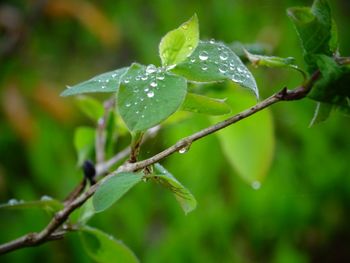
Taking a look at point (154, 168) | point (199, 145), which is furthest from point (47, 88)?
point (154, 168)

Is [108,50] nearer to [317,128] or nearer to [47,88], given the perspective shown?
[47,88]

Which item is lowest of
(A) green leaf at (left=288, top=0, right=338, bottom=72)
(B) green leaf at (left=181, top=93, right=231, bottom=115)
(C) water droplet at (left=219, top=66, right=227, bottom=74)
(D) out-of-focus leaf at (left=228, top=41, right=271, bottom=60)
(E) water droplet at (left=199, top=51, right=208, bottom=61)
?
(D) out-of-focus leaf at (left=228, top=41, right=271, bottom=60)

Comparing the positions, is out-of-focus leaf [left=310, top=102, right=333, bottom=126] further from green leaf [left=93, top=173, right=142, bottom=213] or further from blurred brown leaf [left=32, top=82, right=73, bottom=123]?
blurred brown leaf [left=32, top=82, right=73, bottom=123]

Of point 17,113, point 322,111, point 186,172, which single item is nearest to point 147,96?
point 322,111

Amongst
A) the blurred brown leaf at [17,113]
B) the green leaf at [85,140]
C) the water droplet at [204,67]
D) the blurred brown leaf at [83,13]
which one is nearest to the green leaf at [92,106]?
the green leaf at [85,140]

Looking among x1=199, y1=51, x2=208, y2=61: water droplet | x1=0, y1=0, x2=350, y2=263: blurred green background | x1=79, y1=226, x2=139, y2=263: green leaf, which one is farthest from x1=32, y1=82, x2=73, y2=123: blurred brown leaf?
x1=199, y1=51, x2=208, y2=61: water droplet

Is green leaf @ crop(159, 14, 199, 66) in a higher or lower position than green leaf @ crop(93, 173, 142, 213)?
higher

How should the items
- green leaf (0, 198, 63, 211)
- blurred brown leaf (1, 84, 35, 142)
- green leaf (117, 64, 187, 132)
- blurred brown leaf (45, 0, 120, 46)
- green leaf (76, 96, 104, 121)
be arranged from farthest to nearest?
blurred brown leaf (45, 0, 120, 46)
blurred brown leaf (1, 84, 35, 142)
green leaf (76, 96, 104, 121)
green leaf (0, 198, 63, 211)
green leaf (117, 64, 187, 132)
